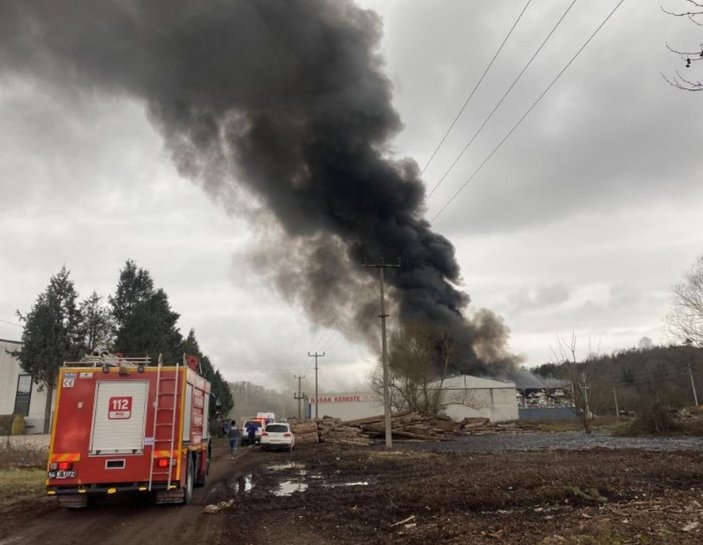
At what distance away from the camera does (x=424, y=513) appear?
8.38 meters

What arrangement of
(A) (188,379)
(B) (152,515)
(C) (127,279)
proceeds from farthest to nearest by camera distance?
(C) (127,279) → (A) (188,379) → (B) (152,515)

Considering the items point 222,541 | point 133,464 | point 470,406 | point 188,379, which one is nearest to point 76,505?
point 133,464

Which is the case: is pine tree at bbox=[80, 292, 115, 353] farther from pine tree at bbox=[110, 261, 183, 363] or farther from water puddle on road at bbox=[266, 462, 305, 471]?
water puddle on road at bbox=[266, 462, 305, 471]

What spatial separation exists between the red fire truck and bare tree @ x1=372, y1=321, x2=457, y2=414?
34.8 m

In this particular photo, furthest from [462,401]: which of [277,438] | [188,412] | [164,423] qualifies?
[164,423]

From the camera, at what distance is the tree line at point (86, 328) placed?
37500mm

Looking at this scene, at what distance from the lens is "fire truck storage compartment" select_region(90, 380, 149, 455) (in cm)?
973

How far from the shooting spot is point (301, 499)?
10906mm

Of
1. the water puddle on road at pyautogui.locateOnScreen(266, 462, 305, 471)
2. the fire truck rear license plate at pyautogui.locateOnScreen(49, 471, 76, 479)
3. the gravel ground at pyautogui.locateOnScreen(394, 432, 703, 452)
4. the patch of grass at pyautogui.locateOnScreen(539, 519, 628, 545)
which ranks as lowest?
the water puddle on road at pyautogui.locateOnScreen(266, 462, 305, 471)

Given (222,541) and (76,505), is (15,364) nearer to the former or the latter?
(76,505)

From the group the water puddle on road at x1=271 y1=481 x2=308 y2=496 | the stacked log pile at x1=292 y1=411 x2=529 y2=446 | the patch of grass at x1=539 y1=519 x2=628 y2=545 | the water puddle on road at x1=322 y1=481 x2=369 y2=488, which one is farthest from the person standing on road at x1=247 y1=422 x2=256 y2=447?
the patch of grass at x1=539 y1=519 x2=628 y2=545

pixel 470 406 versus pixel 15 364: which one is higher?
pixel 15 364

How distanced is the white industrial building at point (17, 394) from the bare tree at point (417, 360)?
36476mm

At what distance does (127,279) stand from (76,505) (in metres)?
38.3
